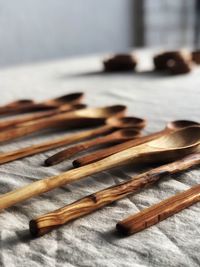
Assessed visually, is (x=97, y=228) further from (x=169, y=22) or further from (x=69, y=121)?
(x=169, y=22)

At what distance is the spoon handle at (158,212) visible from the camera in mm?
325

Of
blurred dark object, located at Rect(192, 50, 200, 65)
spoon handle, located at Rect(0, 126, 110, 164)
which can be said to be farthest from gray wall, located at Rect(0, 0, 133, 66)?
spoon handle, located at Rect(0, 126, 110, 164)

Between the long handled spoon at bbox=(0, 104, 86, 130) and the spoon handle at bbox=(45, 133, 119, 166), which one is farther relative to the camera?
the long handled spoon at bbox=(0, 104, 86, 130)

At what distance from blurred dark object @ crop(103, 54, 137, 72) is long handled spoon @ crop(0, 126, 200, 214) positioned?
76cm

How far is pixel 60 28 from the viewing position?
252cm

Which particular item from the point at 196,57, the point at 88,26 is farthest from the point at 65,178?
the point at 88,26

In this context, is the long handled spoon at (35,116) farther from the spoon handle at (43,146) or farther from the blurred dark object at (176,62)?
the blurred dark object at (176,62)

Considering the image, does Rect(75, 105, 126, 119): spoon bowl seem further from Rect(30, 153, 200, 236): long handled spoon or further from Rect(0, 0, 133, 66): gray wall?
Rect(0, 0, 133, 66): gray wall

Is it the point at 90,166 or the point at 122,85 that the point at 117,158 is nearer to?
the point at 90,166

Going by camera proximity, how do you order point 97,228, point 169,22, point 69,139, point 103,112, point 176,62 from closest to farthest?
point 97,228 → point 69,139 → point 103,112 → point 176,62 → point 169,22

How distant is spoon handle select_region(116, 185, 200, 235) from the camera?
0.33 m

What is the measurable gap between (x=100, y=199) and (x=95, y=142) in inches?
6.9

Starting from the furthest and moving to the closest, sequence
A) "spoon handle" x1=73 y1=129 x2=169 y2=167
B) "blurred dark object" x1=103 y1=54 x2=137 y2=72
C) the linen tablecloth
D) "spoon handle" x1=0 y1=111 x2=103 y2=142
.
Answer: "blurred dark object" x1=103 y1=54 x2=137 y2=72
"spoon handle" x1=0 y1=111 x2=103 y2=142
"spoon handle" x1=73 y1=129 x2=169 y2=167
the linen tablecloth

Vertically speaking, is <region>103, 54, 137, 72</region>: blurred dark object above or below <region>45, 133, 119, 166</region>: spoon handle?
above
